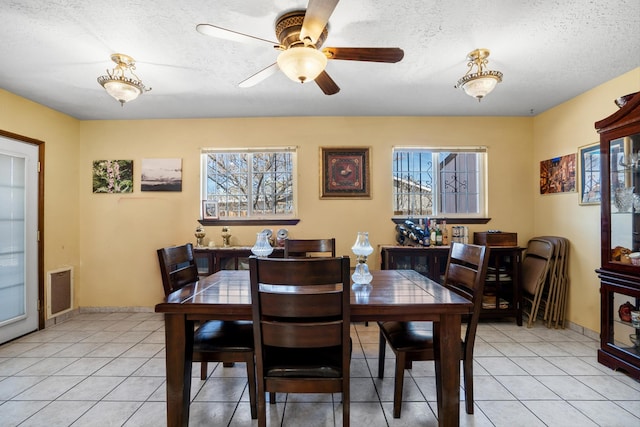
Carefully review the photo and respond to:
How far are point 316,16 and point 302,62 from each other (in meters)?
0.25

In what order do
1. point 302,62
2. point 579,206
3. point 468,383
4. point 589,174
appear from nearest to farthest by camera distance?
point 302,62
point 468,383
point 589,174
point 579,206

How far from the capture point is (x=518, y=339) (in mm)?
2953

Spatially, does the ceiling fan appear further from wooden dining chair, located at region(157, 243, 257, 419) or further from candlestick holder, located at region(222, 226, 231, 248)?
candlestick holder, located at region(222, 226, 231, 248)

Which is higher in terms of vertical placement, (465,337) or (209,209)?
(209,209)

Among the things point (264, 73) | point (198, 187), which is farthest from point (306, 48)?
point (198, 187)

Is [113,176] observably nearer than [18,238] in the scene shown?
No

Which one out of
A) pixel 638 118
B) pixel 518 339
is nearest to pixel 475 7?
pixel 638 118

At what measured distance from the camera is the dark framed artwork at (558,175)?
3190 millimetres

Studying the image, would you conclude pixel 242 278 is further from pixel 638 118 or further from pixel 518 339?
pixel 638 118

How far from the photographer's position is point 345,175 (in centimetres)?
379

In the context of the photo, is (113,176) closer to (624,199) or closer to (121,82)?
(121,82)

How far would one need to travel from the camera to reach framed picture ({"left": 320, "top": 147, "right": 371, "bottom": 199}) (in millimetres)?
3781

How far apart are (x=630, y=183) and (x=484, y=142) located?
5.37ft

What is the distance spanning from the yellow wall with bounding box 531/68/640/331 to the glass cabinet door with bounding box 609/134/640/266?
0.59m
